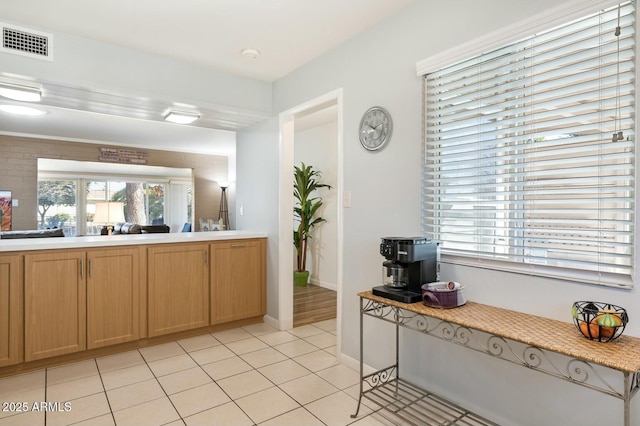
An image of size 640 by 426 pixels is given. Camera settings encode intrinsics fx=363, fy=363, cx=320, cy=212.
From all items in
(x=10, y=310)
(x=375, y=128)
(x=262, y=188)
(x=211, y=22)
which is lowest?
(x=10, y=310)

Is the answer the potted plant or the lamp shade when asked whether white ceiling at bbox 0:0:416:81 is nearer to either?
the potted plant

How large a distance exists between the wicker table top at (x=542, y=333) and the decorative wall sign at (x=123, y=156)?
6.85 metres

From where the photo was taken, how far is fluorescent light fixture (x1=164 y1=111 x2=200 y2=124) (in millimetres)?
3232

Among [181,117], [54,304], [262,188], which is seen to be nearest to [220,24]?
[181,117]

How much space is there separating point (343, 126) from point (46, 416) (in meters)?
2.54

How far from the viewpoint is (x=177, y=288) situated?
10.4ft

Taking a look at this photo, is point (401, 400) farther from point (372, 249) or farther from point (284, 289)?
point (284, 289)

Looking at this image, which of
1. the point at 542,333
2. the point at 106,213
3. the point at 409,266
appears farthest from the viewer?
the point at 106,213

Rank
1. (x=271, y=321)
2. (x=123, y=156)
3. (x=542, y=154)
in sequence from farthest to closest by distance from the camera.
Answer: (x=123, y=156), (x=271, y=321), (x=542, y=154)

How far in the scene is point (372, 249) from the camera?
2467 mm

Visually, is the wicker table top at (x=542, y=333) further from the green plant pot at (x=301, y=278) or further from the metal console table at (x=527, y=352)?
the green plant pot at (x=301, y=278)

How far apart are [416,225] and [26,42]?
282cm

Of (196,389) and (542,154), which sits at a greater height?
(542,154)

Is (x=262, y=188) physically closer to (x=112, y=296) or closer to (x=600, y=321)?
(x=112, y=296)
